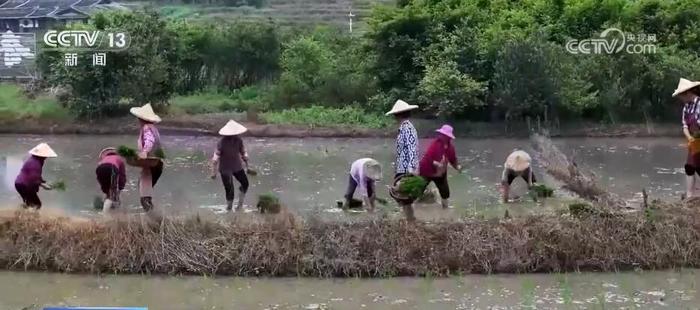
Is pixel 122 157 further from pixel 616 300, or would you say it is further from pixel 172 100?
pixel 172 100

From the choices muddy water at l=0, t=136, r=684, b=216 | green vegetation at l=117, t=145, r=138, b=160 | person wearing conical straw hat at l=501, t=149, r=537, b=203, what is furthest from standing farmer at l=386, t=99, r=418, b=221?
green vegetation at l=117, t=145, r=138, b=160

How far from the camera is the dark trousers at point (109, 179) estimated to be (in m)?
9.78

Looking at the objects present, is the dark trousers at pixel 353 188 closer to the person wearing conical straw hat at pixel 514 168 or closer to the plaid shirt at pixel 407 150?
the plaid shirt at pixel 407 150

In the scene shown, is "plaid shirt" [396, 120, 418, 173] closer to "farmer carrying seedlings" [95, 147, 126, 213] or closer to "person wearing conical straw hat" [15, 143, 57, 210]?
"farmer carrying seedlings" [95, 147, 126, 213]

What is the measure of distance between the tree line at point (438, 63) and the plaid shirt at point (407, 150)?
30.3 feet

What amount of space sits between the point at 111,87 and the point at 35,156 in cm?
1052

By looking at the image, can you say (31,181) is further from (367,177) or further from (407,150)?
(407,150)

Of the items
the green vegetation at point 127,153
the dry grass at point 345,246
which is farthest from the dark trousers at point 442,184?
the green vegetation at point 127,153

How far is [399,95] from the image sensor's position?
20.1 meters

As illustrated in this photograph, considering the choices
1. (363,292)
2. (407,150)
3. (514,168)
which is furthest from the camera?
(514,168)

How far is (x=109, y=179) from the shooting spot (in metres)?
9.83

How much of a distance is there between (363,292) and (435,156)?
2620 millimetres

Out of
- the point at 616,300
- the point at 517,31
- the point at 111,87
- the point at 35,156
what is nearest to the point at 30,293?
the point at 35,156

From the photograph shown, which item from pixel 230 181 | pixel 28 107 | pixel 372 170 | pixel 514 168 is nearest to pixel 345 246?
pixel 372 170
